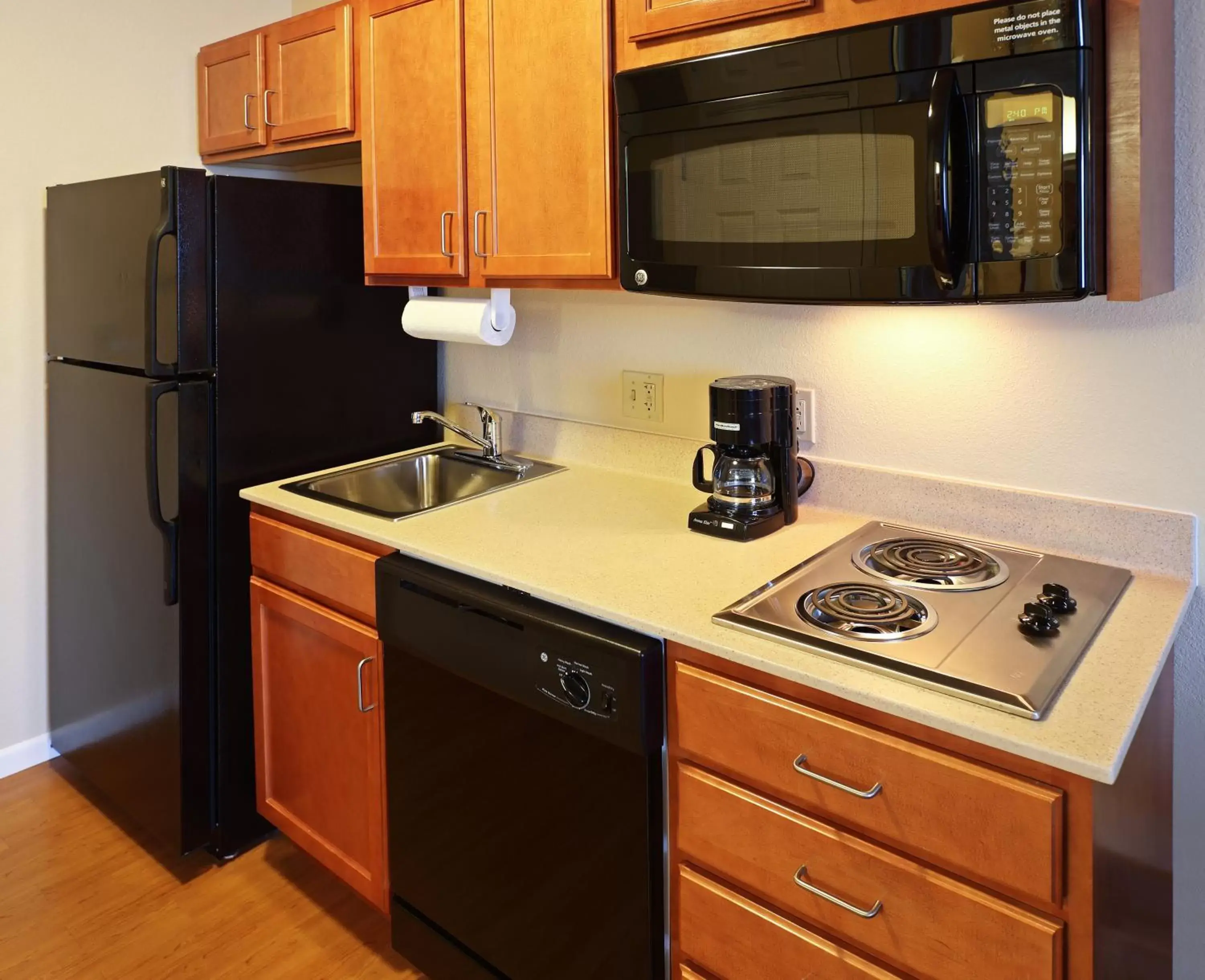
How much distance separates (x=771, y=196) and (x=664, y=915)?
104 centimetres

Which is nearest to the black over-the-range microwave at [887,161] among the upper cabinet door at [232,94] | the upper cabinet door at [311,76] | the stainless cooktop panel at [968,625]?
the stainless cooktop panel at [968,625]

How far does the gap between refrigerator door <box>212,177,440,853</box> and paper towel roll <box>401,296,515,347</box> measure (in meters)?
0.16

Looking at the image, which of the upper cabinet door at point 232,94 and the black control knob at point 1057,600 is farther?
the upper cabinet door at point 232,94

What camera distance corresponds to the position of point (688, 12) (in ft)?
4.85

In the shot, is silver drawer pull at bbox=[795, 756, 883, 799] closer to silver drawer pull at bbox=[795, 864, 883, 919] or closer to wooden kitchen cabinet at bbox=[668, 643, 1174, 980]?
wooden kitchen cabinet at bbox=[668, 643, 1174, 980]

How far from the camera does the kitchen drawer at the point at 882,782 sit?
1012mm

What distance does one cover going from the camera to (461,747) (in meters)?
1.59

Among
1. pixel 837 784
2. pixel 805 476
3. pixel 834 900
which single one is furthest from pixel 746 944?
pixel 805 476

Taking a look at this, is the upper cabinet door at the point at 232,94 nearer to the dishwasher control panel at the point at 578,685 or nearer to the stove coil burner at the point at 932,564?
the dishwasher control panel at the point at 578,685

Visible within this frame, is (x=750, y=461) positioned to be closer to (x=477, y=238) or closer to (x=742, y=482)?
(x=742, y=482)

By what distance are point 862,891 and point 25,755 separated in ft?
7.68

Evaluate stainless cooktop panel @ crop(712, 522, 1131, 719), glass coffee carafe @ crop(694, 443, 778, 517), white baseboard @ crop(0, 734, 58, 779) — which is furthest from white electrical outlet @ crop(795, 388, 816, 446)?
white baseboard @ crop(0, 734, 58, 779)

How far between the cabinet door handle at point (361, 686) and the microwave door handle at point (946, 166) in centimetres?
121

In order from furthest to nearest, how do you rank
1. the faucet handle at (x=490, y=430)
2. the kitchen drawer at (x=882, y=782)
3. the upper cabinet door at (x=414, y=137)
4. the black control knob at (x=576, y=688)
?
the faucet handle at (x=490, y=430), the upper cabinet door at (x=414, y=137), the black control knob at (x=576, y=688), the kitchen drawer at (x=882, y=782)
